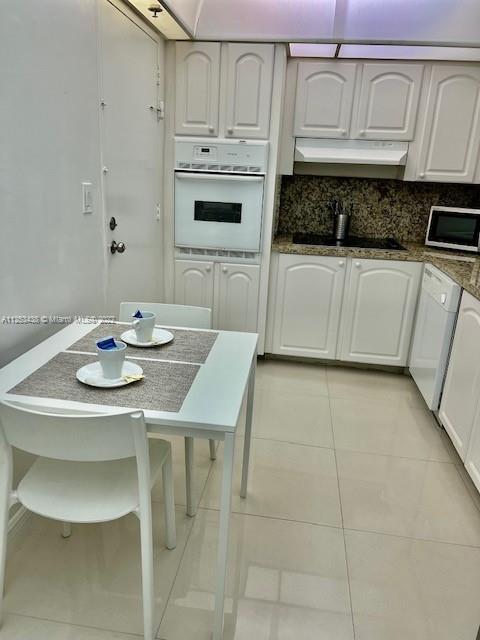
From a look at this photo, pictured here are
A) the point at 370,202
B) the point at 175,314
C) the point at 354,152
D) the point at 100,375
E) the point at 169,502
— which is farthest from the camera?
the point at 370,202

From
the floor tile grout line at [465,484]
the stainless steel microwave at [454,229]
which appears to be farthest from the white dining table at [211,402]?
the stainless steel microwave at [454,229]

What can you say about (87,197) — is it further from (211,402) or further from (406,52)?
(406,52)

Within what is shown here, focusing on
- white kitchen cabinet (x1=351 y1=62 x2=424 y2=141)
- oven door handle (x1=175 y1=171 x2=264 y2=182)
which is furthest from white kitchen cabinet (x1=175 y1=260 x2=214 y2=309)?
white kitchen cabinet (x1=351 y1=62 x2=424 y2=141)

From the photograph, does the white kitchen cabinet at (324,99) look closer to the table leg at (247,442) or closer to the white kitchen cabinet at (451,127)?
the white kitchen cabinet at (451,127)

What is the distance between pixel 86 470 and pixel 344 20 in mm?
2677

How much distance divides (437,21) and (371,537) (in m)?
2.69

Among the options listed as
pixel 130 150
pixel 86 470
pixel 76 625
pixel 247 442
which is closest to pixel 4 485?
pixel 86 470

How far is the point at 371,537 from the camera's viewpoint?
184 centimetres

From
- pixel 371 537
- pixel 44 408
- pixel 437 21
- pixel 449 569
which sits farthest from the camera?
pixel 437 21

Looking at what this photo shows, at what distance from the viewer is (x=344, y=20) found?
8.68ft

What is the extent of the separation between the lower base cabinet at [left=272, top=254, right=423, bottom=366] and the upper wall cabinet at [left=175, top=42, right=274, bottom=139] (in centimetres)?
91

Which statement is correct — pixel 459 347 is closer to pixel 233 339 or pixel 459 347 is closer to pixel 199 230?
pixel 233 339

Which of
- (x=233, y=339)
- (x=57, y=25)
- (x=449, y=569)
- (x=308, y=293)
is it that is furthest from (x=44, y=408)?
(x=308, y=293)

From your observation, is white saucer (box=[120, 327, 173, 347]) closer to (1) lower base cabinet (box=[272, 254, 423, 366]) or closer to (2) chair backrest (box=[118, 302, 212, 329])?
(2) chair backrest (box=[118, 302, 212, 329])
